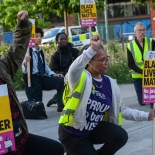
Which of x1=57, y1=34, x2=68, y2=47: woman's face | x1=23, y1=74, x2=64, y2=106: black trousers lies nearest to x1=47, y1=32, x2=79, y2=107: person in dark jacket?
x1=57, y1=34, x2=68, y2=47: woman's face

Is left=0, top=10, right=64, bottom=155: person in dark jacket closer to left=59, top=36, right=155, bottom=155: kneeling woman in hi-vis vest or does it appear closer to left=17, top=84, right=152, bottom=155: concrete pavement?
left=59, top=36, right=155, bottom=155: kneeling woman in hi-vis vest

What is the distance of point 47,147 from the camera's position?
420 centimetres

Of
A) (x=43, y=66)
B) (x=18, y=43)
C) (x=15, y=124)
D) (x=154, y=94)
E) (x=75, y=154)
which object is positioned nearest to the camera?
(x=15, y=124)

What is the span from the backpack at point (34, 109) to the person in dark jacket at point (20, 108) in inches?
205

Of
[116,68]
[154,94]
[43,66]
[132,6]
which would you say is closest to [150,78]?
[154,94]

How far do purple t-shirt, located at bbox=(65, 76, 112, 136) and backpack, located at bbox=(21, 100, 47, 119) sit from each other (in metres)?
4.78

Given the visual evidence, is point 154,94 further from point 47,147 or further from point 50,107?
point 50,107

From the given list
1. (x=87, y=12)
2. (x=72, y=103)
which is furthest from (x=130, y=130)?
(x=87, y=12)

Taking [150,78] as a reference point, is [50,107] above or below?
below

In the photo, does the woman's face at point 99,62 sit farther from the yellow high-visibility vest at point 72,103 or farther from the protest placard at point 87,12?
the protest placard at point 87,12

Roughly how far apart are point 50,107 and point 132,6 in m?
31.2

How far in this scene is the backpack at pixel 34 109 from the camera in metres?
9.66

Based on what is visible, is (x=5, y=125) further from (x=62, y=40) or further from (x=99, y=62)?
(x=62, y=40)

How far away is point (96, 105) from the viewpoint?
482 cm
